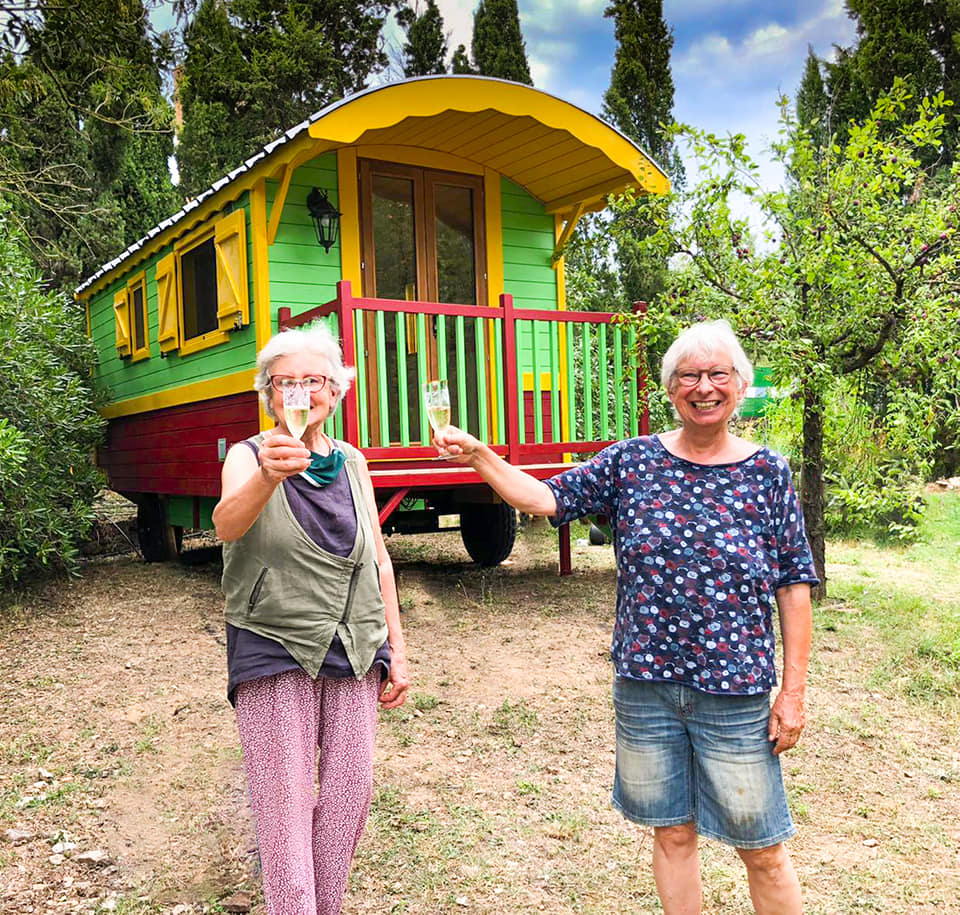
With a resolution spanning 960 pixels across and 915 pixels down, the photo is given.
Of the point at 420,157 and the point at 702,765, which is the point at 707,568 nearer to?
the point at 702,765

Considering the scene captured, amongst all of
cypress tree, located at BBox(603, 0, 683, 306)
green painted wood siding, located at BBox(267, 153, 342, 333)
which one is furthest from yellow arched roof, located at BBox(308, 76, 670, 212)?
cypress tree, located at BBox(603, 0, 683, 306)

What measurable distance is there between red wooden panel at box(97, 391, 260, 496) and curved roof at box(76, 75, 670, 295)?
5.21 ft

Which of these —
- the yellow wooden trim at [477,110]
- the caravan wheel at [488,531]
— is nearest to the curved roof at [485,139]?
the yellow wooden trim at [477,110]

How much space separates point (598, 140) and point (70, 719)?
511 centimetres

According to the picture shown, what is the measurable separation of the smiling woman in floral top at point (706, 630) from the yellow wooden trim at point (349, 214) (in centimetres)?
512

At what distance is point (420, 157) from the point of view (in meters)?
7.30

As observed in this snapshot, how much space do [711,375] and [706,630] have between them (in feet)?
1.94

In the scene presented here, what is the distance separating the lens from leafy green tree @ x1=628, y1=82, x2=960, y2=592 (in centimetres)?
556

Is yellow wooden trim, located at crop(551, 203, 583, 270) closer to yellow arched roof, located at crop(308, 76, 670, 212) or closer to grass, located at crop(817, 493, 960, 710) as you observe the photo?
yellow arched roof, located at crop(308, 76, 670, 212)

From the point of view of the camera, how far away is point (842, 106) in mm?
17484

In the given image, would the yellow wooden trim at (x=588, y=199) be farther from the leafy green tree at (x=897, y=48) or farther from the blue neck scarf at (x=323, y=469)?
the leafy green tree at (x=897, y=48)

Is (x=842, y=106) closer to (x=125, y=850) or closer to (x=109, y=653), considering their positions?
(x=109, y=653)

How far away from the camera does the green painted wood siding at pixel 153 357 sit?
7.00 meters

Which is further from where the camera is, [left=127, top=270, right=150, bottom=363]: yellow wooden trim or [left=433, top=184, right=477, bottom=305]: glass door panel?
[left=127, top=270, right=150, bottom=363]: yellow wooden trim
